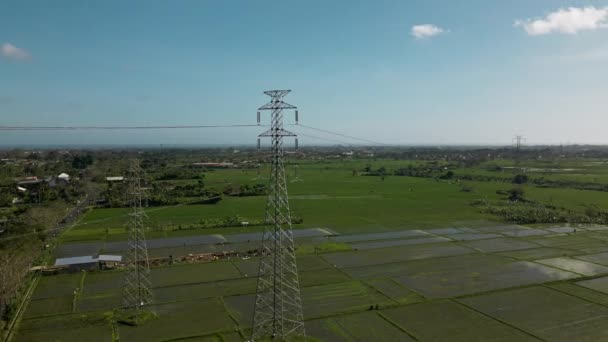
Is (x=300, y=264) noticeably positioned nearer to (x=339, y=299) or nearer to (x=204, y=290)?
(x=339, y=299)

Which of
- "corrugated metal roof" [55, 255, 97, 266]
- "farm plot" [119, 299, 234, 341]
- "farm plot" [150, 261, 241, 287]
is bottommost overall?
"farm plot" [119, 299, 234, 341]

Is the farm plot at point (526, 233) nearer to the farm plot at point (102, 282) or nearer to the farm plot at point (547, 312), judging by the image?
the farm plot at point (547, 312)

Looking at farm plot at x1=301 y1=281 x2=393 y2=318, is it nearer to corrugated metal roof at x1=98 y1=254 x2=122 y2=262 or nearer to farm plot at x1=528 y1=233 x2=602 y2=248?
corrugated metal roof at x1=98 y1=254 x2=122 y2=262

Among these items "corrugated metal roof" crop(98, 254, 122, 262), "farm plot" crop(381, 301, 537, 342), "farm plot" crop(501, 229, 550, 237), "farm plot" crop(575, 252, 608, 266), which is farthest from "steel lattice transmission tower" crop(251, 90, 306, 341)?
"farm plot" crop(501, 229, 550, 237)

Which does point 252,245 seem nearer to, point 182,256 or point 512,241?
point 182,256

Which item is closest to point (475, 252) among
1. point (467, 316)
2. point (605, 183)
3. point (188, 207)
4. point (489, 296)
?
point (489, 296)

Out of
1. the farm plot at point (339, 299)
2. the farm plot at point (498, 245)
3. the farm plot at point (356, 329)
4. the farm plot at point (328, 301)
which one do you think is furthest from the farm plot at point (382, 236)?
the farm plot at point (356, 329)

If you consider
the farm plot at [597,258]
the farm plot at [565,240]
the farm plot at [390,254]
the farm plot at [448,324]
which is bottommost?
the farm plot at [448,324]
